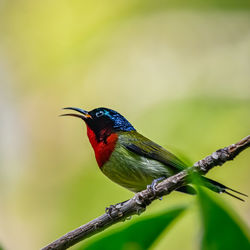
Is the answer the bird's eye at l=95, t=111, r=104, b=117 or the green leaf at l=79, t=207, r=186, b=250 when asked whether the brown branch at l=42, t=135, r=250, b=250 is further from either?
the bird's eye at l=95, t=111, r=104, b=117

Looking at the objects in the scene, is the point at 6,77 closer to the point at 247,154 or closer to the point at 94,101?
the point at 94,101

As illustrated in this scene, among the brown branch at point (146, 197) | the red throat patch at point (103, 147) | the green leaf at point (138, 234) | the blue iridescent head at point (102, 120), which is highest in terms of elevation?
the blue iridescent head at point (102, 120)

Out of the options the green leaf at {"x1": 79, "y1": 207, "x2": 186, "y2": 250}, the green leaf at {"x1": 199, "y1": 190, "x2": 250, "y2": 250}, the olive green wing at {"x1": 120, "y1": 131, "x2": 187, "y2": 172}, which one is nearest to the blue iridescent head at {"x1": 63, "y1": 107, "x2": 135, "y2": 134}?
the olive green wing at {"x1": 120, "y1": 131, "x2": 187, "y2": 172}

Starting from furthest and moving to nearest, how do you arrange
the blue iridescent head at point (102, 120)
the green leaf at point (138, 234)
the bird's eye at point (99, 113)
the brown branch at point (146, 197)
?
the bird's eye at point (99, 113) < the blue iridescent head at point (102, 120) < the brown branch at point (146, 197) < the green leaf at point (138, 234)

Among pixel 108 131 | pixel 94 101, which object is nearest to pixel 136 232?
pixel 108 131

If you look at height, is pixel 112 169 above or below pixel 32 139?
below

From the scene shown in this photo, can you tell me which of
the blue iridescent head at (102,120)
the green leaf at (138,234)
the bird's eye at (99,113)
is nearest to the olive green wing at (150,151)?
the blue iridescent head at (102,120)

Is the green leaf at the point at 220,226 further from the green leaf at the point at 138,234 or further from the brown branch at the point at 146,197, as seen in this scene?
the brown branch at the point at 146,197
